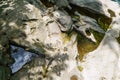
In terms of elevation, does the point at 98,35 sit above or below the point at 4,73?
below

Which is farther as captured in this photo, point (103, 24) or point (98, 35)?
point (103, 24)

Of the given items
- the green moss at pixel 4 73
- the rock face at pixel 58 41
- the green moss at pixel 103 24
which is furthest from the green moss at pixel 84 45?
the green moss at pixel 4 73

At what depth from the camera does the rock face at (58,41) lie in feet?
26.1

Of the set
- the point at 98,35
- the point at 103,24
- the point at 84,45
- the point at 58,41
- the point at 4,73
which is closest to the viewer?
the point at 4,73

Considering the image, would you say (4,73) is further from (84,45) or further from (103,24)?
(103,24)

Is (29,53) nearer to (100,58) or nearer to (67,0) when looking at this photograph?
(100,58)

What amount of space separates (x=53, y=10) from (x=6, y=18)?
1.93m

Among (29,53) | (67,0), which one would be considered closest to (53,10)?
(67,0)

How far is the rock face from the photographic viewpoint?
313 inches

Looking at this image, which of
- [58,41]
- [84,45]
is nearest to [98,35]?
[84,45]

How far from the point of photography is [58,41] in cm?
876

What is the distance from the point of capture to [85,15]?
10500 millimetres

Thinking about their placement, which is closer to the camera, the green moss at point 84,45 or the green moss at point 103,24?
the green moss at point 84,45

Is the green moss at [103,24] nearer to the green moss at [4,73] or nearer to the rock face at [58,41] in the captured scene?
the rock face at [58,41]
